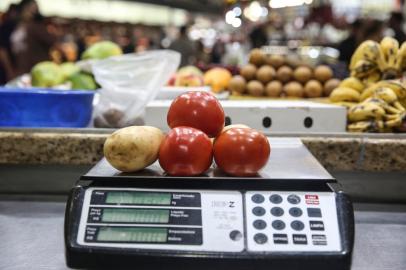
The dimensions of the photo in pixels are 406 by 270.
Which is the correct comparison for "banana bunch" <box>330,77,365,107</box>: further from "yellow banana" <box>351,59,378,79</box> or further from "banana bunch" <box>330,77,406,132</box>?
"banana bunch" <box>330,77,406,132</box>

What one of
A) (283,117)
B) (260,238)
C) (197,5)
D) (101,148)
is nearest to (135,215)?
(260,238)

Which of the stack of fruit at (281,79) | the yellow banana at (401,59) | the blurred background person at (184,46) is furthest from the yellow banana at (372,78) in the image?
the blurred background person at (184,46)

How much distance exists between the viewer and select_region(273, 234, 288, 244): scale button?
2.89ft

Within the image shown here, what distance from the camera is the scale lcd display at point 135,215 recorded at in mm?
920

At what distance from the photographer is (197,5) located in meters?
27.0

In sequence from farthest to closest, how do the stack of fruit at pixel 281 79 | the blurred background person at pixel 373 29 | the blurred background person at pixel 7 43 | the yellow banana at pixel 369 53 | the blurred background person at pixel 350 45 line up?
1. the blurred background person at pixel 350 45
2. the blurred background person at pixel 7 43
3. the blurred background person at pixel 373 29
4. the stack of fruit at pixel 281 79
5. the yellow banana at pixel 369 53

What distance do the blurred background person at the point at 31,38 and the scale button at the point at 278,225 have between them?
5418 millimetres

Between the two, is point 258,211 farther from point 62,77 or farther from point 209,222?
point 62,77

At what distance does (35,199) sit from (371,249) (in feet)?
3.56

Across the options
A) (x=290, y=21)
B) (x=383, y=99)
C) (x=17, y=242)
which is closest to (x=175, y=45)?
(x=383, y=99)

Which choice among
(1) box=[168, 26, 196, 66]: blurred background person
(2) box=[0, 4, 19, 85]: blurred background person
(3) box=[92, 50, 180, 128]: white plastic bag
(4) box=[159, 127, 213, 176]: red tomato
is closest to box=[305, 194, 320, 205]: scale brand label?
(4) box=[159, 127, 213, 176]: red tomato

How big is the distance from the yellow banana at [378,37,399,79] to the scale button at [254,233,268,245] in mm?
1393

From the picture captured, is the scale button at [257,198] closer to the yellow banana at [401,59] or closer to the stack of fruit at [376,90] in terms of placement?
the stack of fruit at [376,90]

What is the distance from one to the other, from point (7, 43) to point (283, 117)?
556 centimetres
